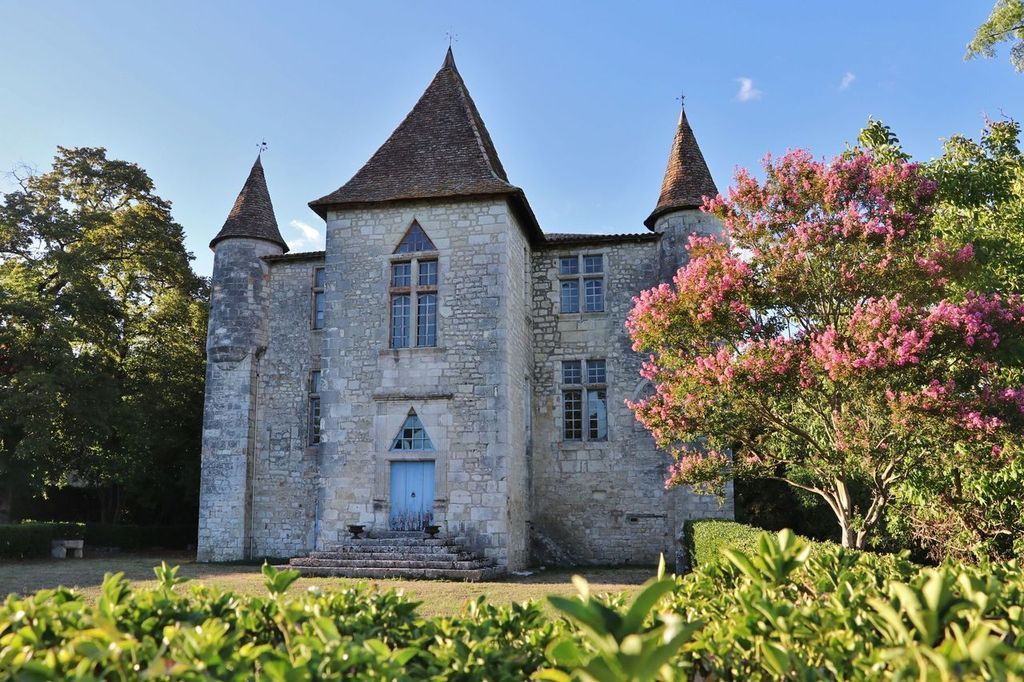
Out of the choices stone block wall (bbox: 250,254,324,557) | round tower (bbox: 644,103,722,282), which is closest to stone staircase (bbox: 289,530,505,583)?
stone block wall (bbox: 250,254,324,557)

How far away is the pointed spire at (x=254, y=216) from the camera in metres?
17.5

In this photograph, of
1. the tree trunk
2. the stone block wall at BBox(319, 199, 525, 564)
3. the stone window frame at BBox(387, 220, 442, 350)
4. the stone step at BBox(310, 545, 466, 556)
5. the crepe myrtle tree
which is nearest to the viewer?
the crepe myrtle tree

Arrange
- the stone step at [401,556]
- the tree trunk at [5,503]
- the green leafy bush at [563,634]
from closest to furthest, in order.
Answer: the green leafy bush at [563,634] < the stone step at [401,556] < the tree trunk at [5,503]

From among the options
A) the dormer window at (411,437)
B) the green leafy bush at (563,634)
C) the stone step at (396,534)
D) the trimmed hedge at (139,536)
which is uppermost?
the dormer window at (411,437)

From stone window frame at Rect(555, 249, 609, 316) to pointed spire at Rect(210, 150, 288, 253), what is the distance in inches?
262

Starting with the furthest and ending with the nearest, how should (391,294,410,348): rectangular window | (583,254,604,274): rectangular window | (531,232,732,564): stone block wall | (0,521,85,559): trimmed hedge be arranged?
(583,254,604,274): rectangular window < (0,521,85,559): trimmed hedge < (531,232,732,564): stone block wall < (391,294,410,348): rectangular window

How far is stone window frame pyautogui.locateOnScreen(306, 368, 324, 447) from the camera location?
16969 mm

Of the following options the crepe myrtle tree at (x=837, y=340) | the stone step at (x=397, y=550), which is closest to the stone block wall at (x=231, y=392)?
the stone step at (x=397, y=550)

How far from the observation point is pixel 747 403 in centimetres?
927

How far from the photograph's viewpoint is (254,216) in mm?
17859

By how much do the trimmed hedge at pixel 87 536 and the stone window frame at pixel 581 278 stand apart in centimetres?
1254

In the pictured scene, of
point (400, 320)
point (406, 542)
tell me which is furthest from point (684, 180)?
point (406, 542)

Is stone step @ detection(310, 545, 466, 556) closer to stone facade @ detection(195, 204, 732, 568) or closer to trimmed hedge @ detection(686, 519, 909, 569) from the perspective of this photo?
stone facade @ detection(195, 204, 732, 568)

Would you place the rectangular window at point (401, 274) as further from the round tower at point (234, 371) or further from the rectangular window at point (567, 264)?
the round tower at point (234, 371)
